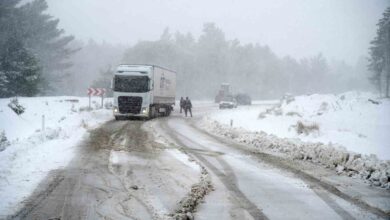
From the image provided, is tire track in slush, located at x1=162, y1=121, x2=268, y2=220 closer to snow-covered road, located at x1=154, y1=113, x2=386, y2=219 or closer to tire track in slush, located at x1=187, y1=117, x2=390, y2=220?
snow-covered road, located at x1=154, y1=113, x2=386, y2=219

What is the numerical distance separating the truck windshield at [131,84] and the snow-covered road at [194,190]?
15.7 m

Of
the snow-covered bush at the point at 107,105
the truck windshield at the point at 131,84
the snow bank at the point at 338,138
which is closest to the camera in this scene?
the snow bank at the point at 338,138

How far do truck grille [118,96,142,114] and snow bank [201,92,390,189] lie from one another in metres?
6.53

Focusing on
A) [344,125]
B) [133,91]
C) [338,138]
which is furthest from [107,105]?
[338,138]

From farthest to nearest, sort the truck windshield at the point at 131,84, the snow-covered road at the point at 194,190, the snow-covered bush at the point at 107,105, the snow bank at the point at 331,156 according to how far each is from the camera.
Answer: the snow-covered bush at the point at 107,105 < the truck windshield at the point at 131,84 < the snow bank at the point at 331,156 < the snow-covered road at the point at 194,190

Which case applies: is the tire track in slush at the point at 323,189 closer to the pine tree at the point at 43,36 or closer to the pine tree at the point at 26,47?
the pine tree at the point at 26,47

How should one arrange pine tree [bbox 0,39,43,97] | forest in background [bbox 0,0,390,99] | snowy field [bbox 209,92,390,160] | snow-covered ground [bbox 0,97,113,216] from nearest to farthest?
snow-covered ground [bbox 0,97,113,216], snowy field [bbox 209,92,390,160], pine tree [bbox 0,39,43,97], forest in background [bbox 0,0,390,99]

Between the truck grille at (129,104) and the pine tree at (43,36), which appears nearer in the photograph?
the truck grille at (129,104)

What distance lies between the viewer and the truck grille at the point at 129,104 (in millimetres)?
29438

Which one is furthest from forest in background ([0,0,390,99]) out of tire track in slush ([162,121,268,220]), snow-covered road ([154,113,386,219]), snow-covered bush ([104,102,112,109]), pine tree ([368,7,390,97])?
snow-covered road ([154,113,386,219])

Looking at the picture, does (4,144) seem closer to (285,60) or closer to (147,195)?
(147,195)

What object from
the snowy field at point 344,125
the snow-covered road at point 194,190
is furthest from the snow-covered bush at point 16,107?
the snow-covered road at point 194,190

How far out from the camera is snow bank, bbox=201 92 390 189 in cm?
1129

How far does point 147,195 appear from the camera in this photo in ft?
26.4
